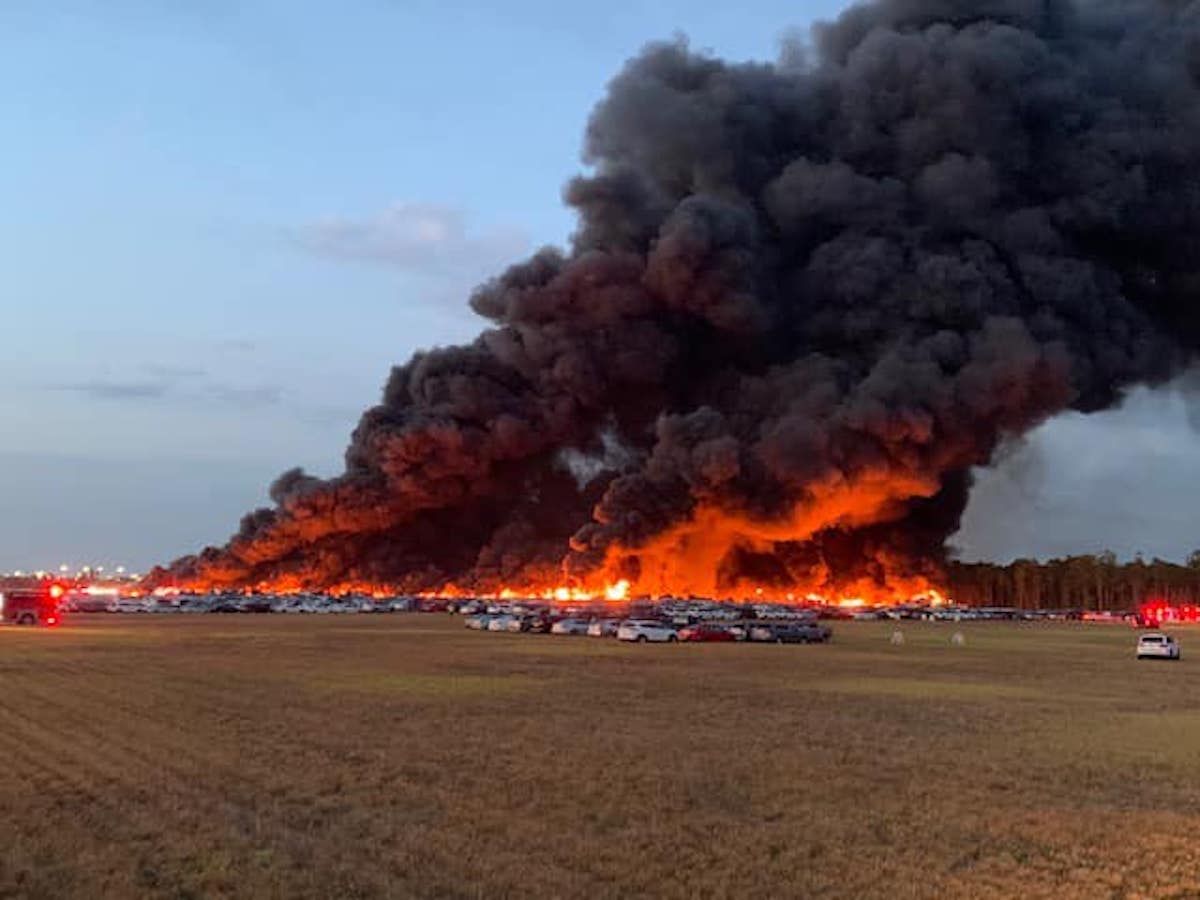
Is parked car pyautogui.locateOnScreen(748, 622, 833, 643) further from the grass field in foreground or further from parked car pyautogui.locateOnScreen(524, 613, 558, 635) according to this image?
the grass field in foreground

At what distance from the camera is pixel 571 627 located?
67750 mm

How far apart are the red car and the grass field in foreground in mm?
24869

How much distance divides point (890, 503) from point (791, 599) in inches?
648

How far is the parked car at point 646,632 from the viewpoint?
60.0 metres

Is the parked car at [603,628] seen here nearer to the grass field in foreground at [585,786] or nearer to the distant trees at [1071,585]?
the grass field in foreground at [585,786]

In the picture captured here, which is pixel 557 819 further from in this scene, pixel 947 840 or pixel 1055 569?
pixel 1055 569

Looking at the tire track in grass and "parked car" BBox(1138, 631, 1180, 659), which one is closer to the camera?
the tire track in grass

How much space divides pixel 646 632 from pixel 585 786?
42.9 meters

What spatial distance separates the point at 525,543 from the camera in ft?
397

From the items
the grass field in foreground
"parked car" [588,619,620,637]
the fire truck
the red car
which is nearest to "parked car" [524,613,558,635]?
"parked car" [588,619,620,637]

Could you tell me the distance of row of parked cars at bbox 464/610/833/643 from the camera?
6084 centimetres

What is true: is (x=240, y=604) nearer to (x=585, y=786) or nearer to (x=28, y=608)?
(x=28, y=608)

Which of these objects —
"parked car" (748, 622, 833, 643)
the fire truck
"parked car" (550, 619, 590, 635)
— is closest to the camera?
"parked car" (748, 622, 833, 643)

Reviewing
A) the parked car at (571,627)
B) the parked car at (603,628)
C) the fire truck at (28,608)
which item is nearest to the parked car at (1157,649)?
the parked car at (603,628)
